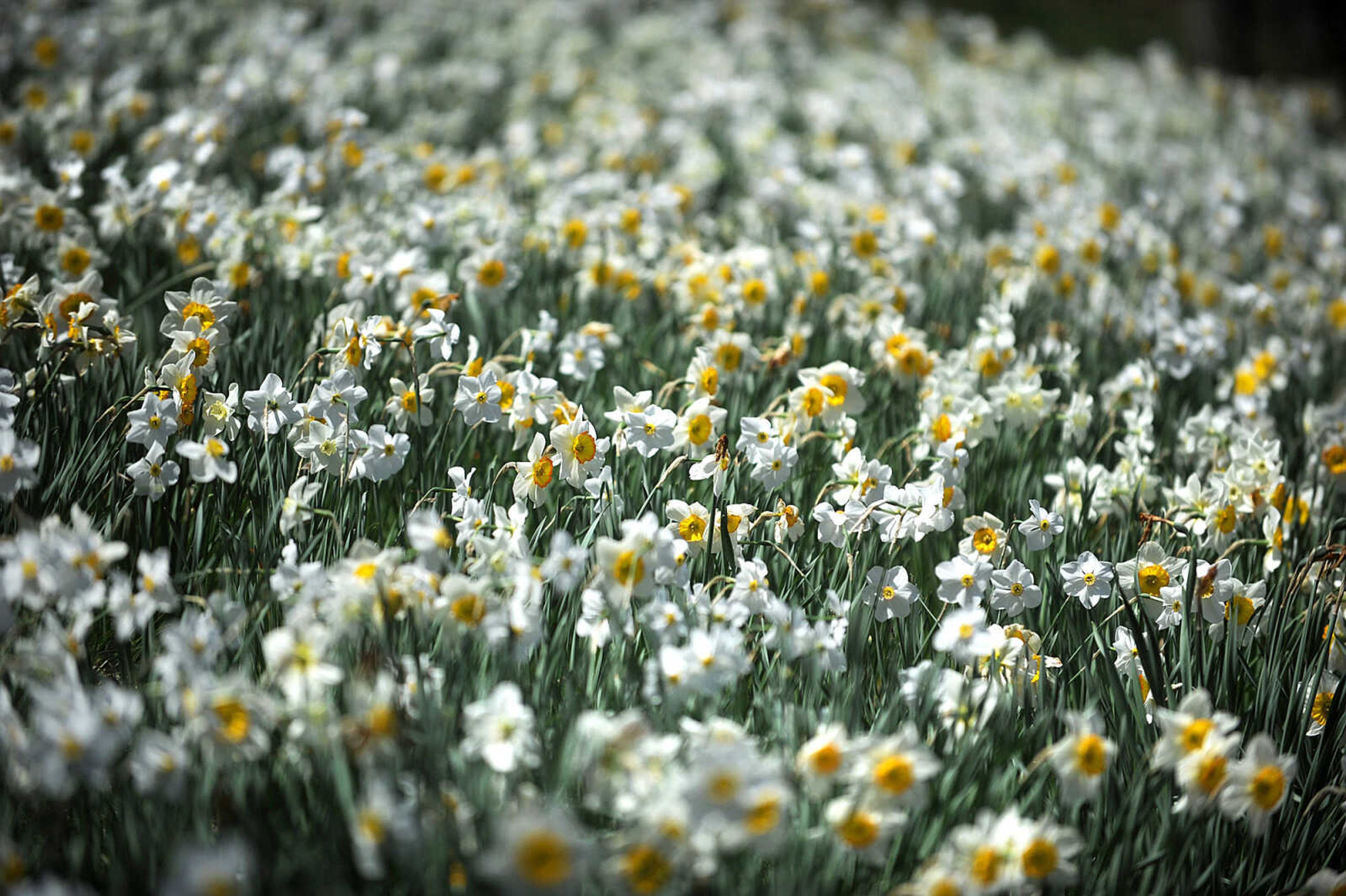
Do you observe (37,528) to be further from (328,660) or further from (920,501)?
(920,501)

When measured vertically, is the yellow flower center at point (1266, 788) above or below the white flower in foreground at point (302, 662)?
below

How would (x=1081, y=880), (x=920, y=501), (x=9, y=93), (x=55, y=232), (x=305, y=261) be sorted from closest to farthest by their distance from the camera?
(x=1081, y=880) → (x=920, y=501) → (x=55, y=232) → (x=305, y=261) → (x=9, y=93)

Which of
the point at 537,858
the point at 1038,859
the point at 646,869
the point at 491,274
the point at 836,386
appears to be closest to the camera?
the point at 537,858

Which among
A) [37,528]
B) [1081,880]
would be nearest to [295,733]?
[37,528]

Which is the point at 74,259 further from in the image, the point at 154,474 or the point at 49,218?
the point at 154,474

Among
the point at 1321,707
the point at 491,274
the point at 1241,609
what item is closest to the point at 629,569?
the point at 1241,609

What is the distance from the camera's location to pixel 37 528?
5.55ft

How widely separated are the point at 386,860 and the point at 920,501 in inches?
51.9

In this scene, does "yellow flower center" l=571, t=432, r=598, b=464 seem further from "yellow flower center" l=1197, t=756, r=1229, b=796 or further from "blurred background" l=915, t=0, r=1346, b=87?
"blurred background" l=915, t=0, r=1346, b=87

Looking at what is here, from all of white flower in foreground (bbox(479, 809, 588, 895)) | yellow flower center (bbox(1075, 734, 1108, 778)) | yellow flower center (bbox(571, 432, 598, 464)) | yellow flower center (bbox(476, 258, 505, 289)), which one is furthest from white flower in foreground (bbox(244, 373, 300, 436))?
yellow flower center (bbox(1075, 734, 1108, 778))

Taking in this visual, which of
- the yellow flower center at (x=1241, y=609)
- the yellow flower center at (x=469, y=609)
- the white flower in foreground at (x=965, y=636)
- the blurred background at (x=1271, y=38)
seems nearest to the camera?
the yellow flower center at (x=469, y=609)

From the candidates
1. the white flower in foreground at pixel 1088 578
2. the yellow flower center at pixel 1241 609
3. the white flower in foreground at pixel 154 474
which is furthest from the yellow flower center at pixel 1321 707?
the white flower in foreground at pixel 154 474

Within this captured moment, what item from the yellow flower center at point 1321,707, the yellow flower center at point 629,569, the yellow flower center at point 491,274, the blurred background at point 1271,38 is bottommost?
the yellow flower center at point 1321,707

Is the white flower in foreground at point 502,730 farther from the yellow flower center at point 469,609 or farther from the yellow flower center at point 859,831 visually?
the yellow flower center at point 859,831
